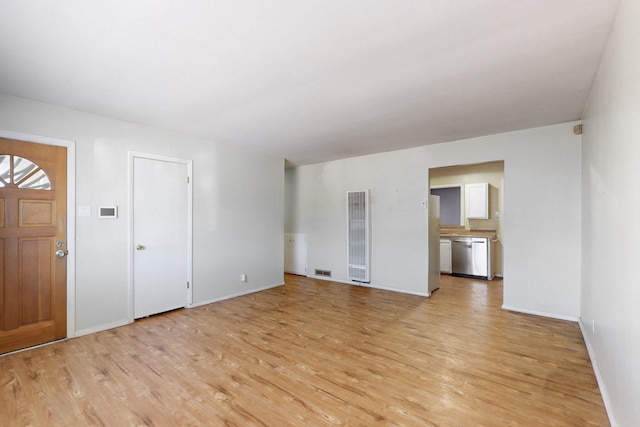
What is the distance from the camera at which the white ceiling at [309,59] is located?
164 centimetres

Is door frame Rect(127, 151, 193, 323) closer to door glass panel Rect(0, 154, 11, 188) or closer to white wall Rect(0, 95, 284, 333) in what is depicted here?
white wall Rect(0, 95, 284, 333)

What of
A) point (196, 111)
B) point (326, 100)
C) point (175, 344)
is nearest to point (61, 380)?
point (175, 344)

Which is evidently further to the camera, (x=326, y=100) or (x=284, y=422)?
(x=326, y=100)

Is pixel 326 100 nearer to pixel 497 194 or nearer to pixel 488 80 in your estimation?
pixel 488 80

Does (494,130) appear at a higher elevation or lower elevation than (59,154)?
higher

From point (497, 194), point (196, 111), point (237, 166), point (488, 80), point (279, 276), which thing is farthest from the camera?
point (497, 194)

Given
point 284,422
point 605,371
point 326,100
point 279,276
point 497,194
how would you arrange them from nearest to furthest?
point 284,422 < point 605,371 < point 326,100 < point 279,276 < point 497,194

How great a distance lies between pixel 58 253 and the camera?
3004mm

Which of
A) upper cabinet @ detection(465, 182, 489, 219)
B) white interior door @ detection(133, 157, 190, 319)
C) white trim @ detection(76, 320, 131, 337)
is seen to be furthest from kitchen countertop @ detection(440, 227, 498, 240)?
white trim @ detection(76, 320, 131, 337)

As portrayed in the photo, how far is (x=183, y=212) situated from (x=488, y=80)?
3899 millimetres

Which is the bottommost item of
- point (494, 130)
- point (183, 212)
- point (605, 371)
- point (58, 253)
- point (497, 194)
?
point (605, 371)

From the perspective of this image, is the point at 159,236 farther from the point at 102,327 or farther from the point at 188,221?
the point at 102,327

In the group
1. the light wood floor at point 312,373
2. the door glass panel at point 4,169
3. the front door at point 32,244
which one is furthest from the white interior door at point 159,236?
the door glass panel at point 4,169

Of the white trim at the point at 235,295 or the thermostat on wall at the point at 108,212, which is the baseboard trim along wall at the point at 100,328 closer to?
the white trim at the point at 235,295
